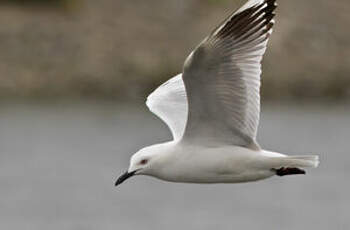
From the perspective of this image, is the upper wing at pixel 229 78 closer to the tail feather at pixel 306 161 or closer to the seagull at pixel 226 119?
the seagull at pixel 226 119

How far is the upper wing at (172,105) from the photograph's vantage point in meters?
11.3

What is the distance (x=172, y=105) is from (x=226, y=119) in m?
1.25

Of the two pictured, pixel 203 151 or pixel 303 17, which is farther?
pixel 303 17

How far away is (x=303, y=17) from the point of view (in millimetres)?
32406

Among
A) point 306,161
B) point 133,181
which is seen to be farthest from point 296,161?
point 133,181

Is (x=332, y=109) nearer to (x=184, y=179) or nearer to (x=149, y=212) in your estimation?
(x=149, y=212)

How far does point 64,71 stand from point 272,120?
4997 mm

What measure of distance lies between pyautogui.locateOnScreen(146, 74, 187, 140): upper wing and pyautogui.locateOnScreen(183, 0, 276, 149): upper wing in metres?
0.72

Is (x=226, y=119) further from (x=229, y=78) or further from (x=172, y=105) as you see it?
(x=172, y=105)

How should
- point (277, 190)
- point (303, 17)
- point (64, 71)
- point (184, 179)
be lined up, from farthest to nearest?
point (303, 17)
point (64, 71)
point (277, 190)
point (184, 179)

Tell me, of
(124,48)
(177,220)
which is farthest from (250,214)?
(124,48)

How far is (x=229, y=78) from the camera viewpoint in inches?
401

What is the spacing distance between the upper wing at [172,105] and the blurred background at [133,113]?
709 centimetres

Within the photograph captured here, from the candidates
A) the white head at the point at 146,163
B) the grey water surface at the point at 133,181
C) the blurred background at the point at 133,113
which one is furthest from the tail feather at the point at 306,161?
the blurred background at the point at 133,113
